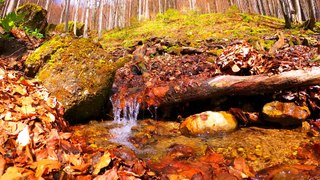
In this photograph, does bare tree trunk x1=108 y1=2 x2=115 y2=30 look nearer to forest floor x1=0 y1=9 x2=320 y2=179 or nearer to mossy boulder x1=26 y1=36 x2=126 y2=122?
forest floor x1=0 y1=9 x2=320 y2=179

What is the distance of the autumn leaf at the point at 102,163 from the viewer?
181 centimetres

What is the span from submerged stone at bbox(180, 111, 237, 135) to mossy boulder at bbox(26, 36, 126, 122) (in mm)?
1472

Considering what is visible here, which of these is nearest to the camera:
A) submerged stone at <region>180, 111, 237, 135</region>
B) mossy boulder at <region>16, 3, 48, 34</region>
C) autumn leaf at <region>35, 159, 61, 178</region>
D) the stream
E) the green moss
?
autumn leaf at <region>35, 159, 61, 178</region>

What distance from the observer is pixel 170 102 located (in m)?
3.83

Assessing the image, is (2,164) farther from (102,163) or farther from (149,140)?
(149,140)

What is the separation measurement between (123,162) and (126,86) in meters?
2.86

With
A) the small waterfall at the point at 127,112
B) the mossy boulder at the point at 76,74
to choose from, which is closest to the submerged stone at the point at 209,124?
the small waterfall at the point at 127,112

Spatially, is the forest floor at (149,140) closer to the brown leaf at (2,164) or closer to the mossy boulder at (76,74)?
the brown leaf at (2,164)

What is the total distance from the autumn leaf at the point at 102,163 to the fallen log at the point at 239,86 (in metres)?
1.99

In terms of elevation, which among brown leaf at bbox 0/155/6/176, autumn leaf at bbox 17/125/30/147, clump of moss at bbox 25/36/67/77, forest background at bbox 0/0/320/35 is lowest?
brown leaf at bbox 0/155/6/176

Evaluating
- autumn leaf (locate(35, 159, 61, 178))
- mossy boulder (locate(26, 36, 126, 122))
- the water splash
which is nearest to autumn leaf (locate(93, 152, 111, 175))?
autumn leaf (locate(35, 159, 61, 178))

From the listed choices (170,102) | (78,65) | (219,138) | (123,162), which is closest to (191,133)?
(219,138)

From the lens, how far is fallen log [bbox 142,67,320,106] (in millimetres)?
3184

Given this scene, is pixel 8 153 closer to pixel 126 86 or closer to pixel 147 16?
pixel 126 86
